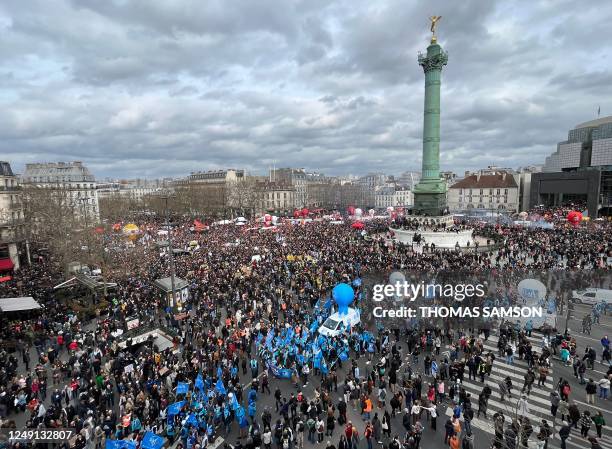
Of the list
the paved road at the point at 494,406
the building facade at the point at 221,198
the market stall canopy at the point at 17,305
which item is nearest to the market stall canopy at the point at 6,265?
the market stall canopy at the point at 17,305

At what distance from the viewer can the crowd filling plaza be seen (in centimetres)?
1080

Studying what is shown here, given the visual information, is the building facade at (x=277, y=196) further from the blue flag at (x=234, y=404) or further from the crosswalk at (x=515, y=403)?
the blue flag at (x=234, y=404)

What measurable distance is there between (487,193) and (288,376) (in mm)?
84496

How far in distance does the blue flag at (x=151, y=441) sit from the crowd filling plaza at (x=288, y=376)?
29 mm

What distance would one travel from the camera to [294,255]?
32.0 metres

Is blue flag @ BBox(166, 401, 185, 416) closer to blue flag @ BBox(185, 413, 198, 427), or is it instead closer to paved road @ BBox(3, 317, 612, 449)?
blue flag @ BBox(185, 413, 198, 427)

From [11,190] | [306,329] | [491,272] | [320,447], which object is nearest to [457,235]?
[491,272]

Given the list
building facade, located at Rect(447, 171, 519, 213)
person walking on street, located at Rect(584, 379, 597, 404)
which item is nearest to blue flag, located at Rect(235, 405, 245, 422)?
person walking on street, located at Rect(584, 379, 597, 404)

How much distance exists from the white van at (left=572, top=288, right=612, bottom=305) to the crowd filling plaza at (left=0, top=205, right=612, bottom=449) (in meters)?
0.48

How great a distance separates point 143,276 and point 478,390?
2562cm

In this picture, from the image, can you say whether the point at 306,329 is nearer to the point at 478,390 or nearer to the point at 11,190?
the point at 478,390

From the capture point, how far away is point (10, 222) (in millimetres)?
40219

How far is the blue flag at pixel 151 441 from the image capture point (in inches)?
405

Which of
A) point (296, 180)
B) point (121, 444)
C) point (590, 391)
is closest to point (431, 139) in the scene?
point (590, 391)
